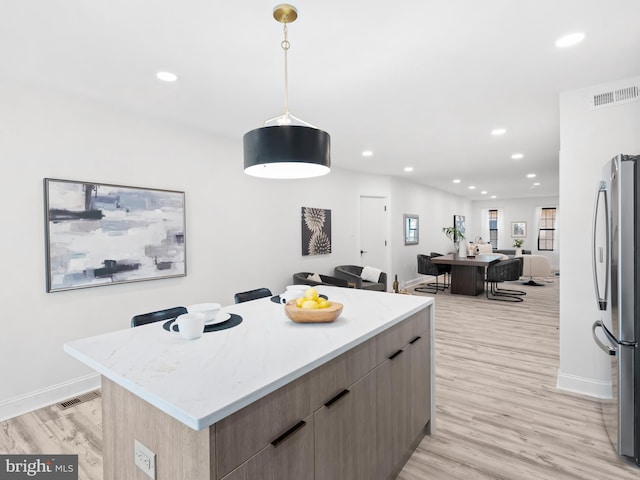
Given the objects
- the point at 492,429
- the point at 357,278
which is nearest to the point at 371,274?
the point at 357,278

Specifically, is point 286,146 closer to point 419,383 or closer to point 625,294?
point 419,383

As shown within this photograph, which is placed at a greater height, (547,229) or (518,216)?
(518,216)

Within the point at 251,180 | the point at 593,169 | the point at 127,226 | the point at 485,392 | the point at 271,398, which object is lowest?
the point at 485,392

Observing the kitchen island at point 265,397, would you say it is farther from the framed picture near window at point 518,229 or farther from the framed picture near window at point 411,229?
the framed picture near window at point 518,229

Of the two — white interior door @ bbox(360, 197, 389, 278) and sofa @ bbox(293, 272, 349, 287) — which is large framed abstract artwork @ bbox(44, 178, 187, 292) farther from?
white interior door @ bbox(360, 197, 389, 278)

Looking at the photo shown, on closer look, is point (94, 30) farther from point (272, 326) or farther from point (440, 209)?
point (440, 209)

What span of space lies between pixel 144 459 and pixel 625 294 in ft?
8.09

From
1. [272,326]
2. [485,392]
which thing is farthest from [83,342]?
[485,392]

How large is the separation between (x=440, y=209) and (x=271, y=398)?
32.9 ft

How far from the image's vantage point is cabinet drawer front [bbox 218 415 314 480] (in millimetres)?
1004

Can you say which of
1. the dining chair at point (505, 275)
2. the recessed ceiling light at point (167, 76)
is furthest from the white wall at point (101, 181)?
the dining chair at point (505, 275)

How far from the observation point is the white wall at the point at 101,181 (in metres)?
2.57

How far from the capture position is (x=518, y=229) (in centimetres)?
1232

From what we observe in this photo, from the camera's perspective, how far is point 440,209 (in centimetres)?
1024
